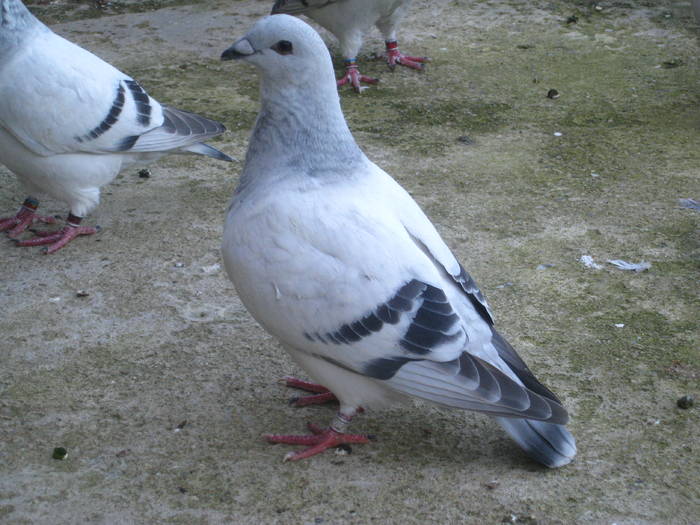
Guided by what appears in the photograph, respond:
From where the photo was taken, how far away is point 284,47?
284 centimetres

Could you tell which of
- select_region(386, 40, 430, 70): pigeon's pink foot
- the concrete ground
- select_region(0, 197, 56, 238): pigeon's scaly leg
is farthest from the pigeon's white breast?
select_region(386, 40, 430, 70): pigeon's pink foot

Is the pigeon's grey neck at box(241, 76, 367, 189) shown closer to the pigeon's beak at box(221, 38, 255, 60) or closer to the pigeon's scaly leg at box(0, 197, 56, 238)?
the pigeon's beak at box(221, 38, 255, 60)

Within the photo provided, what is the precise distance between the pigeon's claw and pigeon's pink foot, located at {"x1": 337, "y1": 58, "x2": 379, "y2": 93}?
12.1 ft

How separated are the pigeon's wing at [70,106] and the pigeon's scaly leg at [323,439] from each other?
6.38ft

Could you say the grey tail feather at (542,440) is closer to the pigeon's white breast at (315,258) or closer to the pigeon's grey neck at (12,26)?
the pigeon's white breast at (315,258)

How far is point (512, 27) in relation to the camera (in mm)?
7344

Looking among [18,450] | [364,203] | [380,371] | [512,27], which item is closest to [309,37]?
[364,203]

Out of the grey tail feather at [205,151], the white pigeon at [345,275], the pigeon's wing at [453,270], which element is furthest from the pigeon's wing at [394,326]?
the grey tail feather at [205,151]

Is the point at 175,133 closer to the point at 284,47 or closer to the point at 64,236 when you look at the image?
the point at 64,236

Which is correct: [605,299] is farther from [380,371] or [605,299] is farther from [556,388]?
[380,371]

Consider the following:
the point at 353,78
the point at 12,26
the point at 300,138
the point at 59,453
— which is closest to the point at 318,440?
the point at 59,453

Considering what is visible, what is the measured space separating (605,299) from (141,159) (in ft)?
7.99

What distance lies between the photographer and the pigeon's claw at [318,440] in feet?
A: 9.77

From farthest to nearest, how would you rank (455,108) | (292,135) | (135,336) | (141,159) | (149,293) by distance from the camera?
(455,108) < (141,159) < (149,293) < (135,336) < (292,135)
